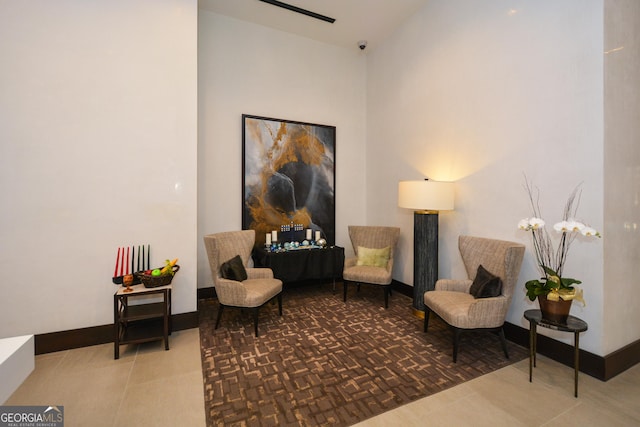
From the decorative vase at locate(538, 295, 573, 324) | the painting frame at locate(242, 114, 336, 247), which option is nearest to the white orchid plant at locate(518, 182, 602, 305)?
the decorative vase at locate(538, 295, 573, 324)

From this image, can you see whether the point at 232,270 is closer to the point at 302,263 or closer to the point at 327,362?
the point at 302,263

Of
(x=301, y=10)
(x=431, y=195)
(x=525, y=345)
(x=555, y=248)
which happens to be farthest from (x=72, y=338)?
(x=301, y=10)

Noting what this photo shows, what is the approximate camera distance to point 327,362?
2.57 meters

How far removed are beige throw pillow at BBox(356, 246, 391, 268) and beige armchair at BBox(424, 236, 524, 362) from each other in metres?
1.05

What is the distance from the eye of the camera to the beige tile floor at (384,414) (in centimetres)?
191

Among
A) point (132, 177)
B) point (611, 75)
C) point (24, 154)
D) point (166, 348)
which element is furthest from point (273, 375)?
point (611, 75)

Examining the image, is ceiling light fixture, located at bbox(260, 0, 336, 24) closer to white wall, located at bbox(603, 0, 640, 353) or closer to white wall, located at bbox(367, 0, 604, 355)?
white wall, located at bbox(367, 0, 604, 355)

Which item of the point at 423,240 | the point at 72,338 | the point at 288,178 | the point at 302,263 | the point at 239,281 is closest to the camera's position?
the point at 72,338

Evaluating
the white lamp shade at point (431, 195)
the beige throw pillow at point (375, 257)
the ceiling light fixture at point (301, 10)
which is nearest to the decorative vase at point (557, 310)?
the white lamp shade at point (431, 195)

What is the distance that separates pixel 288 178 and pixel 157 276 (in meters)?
2.44

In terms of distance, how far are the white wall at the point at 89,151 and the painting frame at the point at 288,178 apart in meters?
1.22

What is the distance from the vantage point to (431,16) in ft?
12.8

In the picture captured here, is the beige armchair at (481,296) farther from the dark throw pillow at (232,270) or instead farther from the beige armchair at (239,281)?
the dark throw pillow at (232,270)

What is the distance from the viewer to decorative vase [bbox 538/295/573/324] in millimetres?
2182
